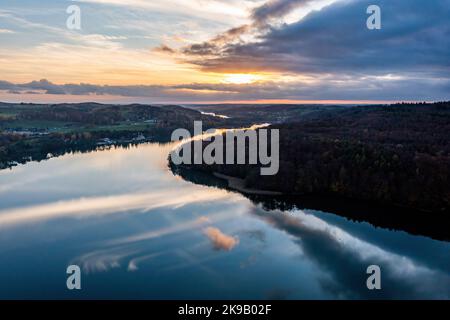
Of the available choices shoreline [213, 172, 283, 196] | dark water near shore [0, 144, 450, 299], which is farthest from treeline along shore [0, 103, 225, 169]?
shoreline [213, 172, 283, 196]

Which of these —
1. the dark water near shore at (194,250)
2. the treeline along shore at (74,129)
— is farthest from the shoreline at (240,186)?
the treeline along shore at (74,129)

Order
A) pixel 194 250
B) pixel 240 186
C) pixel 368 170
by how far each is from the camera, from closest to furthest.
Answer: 1. pixel 194 250
2. pixel 368 170
3. pixel 240 186

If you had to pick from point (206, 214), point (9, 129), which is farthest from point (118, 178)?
point (9, 129)

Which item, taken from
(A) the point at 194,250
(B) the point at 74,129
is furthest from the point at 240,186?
(B) the point at 74,129

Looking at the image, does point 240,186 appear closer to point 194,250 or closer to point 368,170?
point 368,170

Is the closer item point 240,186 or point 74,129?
point 240,186

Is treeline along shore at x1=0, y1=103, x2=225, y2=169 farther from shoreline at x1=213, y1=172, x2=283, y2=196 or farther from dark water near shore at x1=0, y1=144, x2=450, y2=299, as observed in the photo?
shoreline at x1=213, y1=172, x2=283, y2=196

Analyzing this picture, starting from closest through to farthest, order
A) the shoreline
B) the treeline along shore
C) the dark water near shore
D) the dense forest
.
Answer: the dark water near shore
the dense forest
the shoreline
the treeline along shore

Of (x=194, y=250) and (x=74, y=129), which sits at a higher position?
(x=74, y=129)

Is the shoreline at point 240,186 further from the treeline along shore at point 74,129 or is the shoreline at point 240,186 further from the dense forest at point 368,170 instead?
the treeline along shore at point 74,129

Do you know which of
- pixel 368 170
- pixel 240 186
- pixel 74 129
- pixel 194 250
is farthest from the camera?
pixel 74 129
